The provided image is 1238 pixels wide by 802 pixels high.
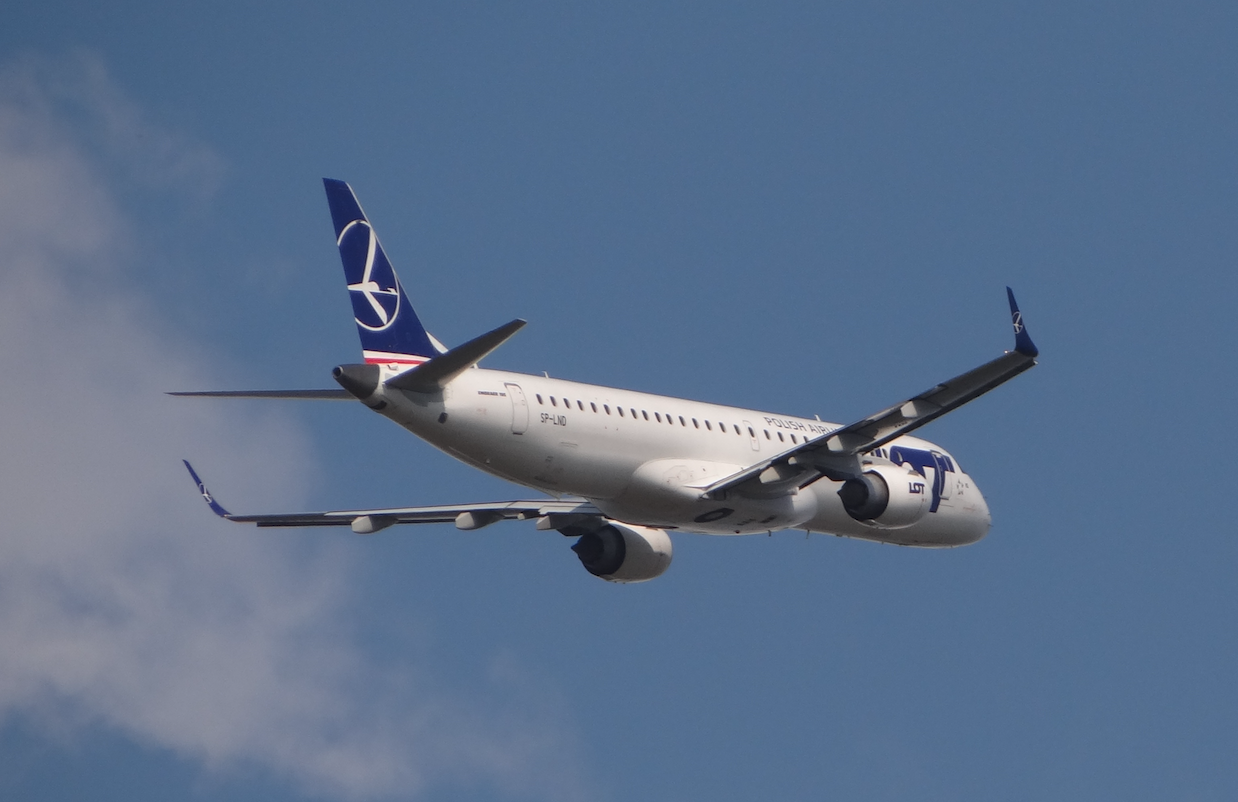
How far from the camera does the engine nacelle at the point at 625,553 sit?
4378cm

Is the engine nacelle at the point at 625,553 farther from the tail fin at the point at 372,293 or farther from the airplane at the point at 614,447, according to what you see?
the tail fin at the point at 372,293

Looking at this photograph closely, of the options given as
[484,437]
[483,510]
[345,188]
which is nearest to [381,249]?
[345,188]

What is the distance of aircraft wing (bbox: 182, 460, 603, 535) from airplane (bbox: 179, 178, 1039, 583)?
42mm

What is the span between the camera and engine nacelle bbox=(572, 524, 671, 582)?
144 feet

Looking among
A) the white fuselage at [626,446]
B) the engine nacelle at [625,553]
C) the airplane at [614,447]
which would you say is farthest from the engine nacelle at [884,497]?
the engine nacelle at [625,553]

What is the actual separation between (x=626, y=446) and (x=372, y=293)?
6.62m

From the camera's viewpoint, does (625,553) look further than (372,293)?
Yes

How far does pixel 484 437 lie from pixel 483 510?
6965mm

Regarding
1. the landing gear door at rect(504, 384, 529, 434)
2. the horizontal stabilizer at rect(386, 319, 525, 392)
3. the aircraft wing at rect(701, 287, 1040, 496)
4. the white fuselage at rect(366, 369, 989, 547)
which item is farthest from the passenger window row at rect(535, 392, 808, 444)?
the horizontal stabilizer at rect(386, 319, 525, 392)

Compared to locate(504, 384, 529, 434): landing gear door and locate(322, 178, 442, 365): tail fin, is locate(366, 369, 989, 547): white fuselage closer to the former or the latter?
locate(504, 384, 529, 434): landing gear door

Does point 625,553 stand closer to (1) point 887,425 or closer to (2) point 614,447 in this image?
(2) point 614,447

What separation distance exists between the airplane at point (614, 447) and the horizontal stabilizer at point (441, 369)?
4 centimetres

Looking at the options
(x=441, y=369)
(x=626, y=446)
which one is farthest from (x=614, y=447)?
(x=441, y=369)

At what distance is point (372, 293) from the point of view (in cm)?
3603
